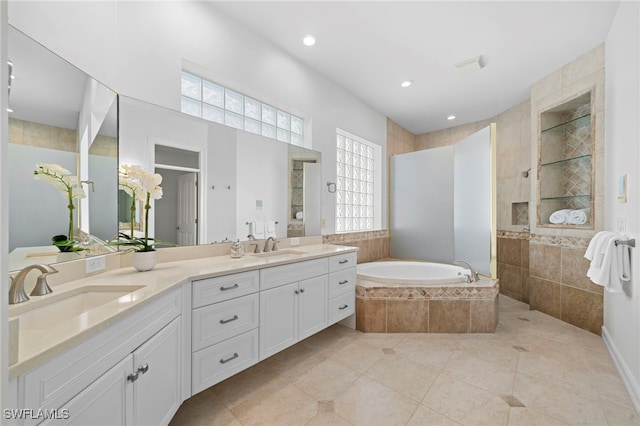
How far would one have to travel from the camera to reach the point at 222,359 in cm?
157

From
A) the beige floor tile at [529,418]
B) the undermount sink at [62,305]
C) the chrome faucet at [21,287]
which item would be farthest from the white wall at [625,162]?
the chrome faucet at [21,287]

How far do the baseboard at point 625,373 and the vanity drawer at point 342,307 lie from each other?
72.5 inches

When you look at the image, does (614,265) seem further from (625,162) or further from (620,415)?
(620,415)

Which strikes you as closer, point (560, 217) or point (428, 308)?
point (428, 308)

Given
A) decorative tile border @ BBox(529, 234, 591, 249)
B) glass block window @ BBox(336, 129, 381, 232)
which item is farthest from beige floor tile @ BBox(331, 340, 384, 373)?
decorative tile border @ BBox(529, 234, 591, 249)

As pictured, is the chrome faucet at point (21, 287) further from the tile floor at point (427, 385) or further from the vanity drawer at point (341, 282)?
the vanity drawer at point (341, 282)

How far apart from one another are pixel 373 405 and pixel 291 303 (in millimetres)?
808

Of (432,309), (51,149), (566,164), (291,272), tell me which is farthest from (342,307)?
(566,164)

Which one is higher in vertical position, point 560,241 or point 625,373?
point 560,241

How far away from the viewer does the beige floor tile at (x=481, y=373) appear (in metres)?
1.75

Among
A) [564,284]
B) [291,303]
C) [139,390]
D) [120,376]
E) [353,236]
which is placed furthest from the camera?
[353,236]

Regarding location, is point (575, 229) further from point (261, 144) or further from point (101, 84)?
point (101, 84)

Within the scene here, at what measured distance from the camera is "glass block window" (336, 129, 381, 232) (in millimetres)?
3604

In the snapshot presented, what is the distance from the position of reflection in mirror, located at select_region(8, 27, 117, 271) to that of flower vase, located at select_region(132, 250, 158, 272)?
7.7 inches
